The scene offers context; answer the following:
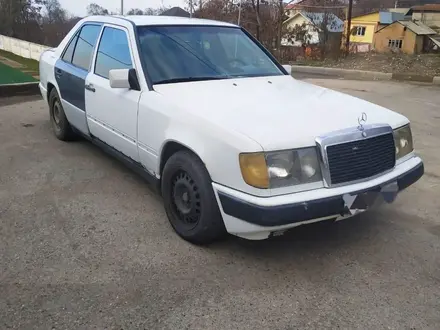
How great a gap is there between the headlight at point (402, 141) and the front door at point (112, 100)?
206cm

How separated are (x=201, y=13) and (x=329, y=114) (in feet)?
70.6

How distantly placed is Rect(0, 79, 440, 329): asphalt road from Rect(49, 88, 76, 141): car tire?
1.19 m

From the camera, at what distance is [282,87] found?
3814mm

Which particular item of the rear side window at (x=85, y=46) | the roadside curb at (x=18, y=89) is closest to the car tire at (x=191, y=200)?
the rear side window at (x=85, y=46)

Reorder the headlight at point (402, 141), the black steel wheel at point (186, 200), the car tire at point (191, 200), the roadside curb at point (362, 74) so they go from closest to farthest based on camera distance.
Result: 1. the car tire at point (191, 200)
2. the black steel wheel at point (186, 200)
3. the headlight at point (402, 141)
4. the roadside curb at point (362, 74)

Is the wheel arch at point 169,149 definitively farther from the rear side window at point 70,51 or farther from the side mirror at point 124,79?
the rear side window at point 70,51

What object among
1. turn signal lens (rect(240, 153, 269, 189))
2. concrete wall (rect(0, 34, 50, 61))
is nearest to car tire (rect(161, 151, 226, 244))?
turn signal lens (rect(240, 153, 269, 189))

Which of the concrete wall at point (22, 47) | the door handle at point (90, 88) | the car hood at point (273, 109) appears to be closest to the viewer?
the car hood at point (273, 109)

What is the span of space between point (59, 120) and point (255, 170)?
371 cm

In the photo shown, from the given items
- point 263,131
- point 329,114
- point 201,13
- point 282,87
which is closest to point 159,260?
point 263,131

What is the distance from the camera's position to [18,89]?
873 centimetres

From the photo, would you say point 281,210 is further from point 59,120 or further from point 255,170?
point 59,120

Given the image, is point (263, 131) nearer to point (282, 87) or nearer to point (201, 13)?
point (282, 87)

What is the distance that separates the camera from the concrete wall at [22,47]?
67.6ft
